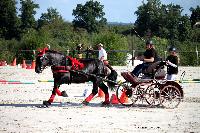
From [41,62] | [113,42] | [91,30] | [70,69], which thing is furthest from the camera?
[91,30]

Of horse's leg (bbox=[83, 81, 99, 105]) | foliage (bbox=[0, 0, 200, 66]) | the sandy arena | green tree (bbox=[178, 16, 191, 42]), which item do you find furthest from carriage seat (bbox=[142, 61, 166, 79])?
green tree (bbox=[178, 16, 191, 42])

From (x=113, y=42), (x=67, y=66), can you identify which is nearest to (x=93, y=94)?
(x=67, y=66)

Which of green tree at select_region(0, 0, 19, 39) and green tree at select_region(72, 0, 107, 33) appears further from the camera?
green tree at select_region(72, 0, 107, 33)

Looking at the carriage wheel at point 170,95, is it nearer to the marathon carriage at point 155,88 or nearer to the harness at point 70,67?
the marathon carriage at point 155,88

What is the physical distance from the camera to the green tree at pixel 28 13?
7250cm

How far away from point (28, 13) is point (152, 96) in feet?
208

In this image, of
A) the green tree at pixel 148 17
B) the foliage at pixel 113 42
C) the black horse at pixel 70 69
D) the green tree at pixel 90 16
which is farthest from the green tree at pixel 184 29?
the black horse at pixel 70 69

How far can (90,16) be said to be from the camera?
269ft

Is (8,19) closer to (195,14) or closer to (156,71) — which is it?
(195,14)

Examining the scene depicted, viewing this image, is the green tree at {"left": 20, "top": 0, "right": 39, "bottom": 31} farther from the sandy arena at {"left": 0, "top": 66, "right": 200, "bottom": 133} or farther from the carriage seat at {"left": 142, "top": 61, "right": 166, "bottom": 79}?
A: the carriage seat at {"left": 142, "top": 61, "right": 166, "bottom": 79}

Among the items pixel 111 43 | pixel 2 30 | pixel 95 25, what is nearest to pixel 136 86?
pixel 111 43

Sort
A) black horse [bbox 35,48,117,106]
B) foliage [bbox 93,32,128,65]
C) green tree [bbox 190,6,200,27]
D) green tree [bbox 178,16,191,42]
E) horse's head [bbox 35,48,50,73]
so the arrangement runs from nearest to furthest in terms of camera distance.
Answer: horse's head [bbox 35,48,50,73]
black horse [bbox 35,48,117,106]
foliage [bbox 93,32,128,65]
green tree [bbox 178,16,191,42]
green tree [bbox 190,6,200,27]

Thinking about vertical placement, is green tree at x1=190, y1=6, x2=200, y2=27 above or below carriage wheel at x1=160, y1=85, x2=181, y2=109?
above

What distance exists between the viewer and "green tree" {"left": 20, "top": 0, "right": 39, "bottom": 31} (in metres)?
72.5
